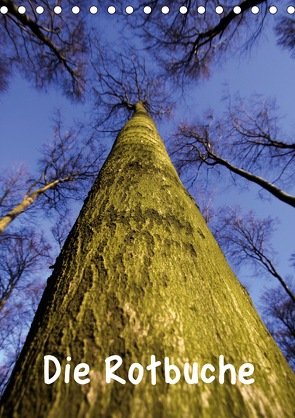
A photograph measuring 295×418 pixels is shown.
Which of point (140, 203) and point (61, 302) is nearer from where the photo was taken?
point (61, 302)

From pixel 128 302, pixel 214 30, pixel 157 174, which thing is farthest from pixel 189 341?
pixel 214 30

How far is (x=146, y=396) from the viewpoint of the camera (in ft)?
1.29

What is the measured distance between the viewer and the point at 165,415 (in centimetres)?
37

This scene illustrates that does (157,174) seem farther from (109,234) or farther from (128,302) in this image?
Result: (128,302)

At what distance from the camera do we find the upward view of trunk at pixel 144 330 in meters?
0.40

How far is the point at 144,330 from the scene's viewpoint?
51cm

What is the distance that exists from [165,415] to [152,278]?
320 millimetres

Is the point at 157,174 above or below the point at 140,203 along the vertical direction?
above

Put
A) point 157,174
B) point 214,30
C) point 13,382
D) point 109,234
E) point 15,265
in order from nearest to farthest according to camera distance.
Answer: point 13,382 → point 109,234 → point 157,174 → point 214,30 → point 15,265

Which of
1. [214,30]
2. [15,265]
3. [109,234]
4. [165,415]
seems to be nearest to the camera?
[165,415]

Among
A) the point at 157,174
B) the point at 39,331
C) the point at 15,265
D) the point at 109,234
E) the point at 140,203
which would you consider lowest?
the point at 39,331

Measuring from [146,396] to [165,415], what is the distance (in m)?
0.05

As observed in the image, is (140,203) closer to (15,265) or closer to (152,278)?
(152,278)

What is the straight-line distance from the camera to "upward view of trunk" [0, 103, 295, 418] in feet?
1.31
